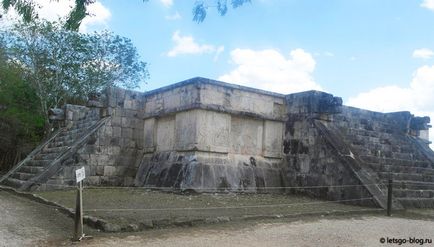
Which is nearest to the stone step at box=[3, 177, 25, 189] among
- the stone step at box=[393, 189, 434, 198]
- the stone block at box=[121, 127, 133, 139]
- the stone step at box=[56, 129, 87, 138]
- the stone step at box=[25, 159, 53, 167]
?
the stone step at box=[25, 159, 53, 167]

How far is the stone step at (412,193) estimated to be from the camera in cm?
1006

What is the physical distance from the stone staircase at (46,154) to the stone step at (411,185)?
339 inches

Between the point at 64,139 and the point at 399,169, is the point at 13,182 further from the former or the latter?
the point at 399,169

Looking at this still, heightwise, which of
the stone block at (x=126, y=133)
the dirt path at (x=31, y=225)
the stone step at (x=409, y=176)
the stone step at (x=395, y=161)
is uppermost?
the stone block at (x=126, y=133)

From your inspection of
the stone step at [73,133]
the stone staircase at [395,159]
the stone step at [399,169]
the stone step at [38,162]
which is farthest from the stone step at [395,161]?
the stone step at [38,162]

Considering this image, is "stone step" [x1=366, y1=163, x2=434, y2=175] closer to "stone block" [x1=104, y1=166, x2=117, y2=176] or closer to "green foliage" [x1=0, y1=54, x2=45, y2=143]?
"stone block" [x1=104, y1=166, x2=117, y2=176]

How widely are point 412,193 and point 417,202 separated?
338mm

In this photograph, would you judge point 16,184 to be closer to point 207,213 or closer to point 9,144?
point 207,213

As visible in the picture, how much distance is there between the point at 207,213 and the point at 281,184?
468 centimetres

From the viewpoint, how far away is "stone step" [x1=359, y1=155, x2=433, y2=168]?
38.6ft

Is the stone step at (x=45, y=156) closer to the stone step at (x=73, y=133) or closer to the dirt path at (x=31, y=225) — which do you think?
the stone step at (x=73, y=133)

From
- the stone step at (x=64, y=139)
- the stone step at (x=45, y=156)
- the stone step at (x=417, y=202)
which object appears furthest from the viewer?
the stone step at (x=64, y=139)

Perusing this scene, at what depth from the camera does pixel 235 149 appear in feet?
36.6

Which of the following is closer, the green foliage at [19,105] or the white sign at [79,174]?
the white sign at [79,174]
